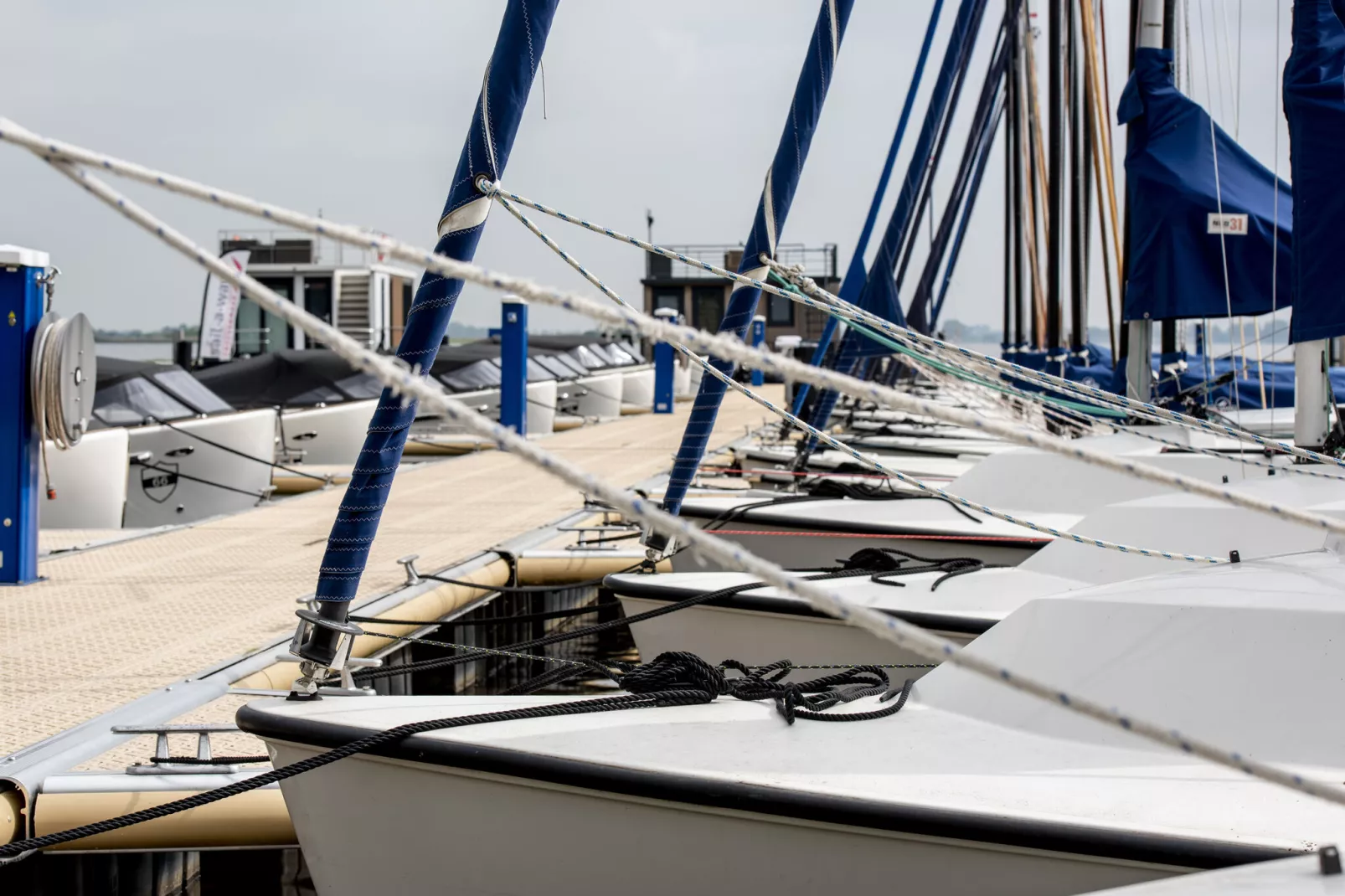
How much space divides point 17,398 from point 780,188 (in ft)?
12.3

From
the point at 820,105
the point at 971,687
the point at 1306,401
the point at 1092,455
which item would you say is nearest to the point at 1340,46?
the point at 1306,401

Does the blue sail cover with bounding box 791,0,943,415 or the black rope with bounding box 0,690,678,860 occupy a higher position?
the blue sail cover with bounding box 791,0,943,415

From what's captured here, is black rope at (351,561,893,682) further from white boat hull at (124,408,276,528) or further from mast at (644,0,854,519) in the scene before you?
white boat hull at (124,408,276,528)

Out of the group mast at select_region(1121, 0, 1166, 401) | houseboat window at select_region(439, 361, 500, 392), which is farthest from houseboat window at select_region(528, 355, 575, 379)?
mast at select_region(1121, 0, 1166, 401)

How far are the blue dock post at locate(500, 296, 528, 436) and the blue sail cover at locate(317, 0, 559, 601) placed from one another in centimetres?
1069

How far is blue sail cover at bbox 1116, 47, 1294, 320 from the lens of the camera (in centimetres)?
680

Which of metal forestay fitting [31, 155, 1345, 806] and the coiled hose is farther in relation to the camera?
the coiled hose

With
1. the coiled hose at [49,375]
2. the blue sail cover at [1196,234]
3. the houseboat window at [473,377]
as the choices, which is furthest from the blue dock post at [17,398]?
the houseboat window at [473,377]

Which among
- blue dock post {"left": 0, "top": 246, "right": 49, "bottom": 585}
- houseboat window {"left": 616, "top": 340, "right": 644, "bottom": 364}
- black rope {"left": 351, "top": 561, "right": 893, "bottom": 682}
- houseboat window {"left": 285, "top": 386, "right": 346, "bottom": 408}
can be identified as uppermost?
blue dock post {"left": 0, "top": 246, "right": 49, "bottom": 585}

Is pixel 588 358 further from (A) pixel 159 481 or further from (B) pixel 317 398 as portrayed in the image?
(A) pixel 159 481

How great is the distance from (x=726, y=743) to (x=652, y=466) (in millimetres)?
8924

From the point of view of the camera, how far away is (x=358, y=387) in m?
16.0

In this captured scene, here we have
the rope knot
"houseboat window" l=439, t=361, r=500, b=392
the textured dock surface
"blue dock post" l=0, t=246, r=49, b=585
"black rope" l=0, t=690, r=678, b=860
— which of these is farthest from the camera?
"houseboat window" l=439, t=361, r=500, b=392

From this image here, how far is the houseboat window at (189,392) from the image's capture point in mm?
12359
